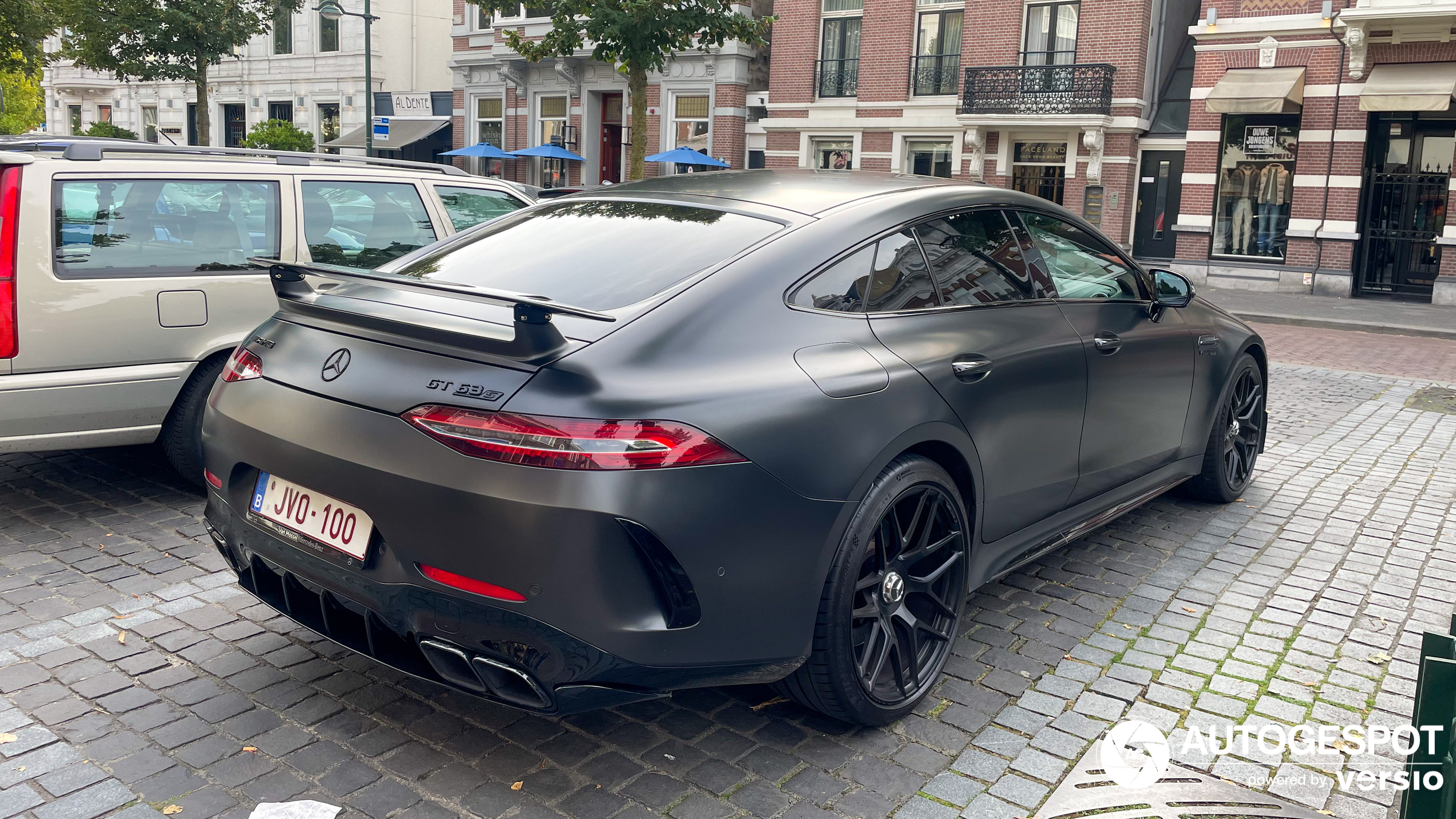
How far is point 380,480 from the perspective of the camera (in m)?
2.79

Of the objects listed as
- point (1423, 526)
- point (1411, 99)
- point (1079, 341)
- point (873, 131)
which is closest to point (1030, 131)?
point (873, 131)

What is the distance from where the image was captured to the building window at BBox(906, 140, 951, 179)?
93.0ft

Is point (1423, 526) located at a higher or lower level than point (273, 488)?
lower

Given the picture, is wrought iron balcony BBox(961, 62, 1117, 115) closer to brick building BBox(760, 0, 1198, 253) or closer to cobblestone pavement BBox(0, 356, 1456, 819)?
brick building BBox(760, 0, 1198, 253)

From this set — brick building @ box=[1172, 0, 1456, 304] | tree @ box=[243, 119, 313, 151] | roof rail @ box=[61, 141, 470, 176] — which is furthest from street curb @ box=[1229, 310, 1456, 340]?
tree @ box=[243, 119, 313, 151]

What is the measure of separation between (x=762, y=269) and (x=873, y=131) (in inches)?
1073

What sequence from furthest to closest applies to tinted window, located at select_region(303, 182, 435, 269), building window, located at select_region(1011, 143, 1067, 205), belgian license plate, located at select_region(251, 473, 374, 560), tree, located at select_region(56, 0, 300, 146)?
building window, located at select_region(1011, 143, 1067, 205)
tree, located at select_region(56, 0, 300, 146)
tinted window, located at select_region(303, 182, 435, 269)
belgian license plate, located at select_region(251, 473, 374, 560)

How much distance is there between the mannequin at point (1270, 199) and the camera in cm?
2261

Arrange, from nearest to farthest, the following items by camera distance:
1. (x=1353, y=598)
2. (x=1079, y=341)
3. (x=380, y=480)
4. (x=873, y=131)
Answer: (x=380, y=480) < (x=1079, y=341) < (x=1353, y=598) < (x=873, y=131)

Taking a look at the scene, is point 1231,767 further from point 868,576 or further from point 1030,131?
point 1030,131

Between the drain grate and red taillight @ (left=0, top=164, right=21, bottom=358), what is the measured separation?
4358mm

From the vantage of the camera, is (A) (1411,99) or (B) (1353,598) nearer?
(B) (1353,598)

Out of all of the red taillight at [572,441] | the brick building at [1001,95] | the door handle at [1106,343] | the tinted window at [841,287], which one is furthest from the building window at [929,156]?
the red taillight at [572,441]

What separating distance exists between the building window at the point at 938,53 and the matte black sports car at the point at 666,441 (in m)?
25.6
